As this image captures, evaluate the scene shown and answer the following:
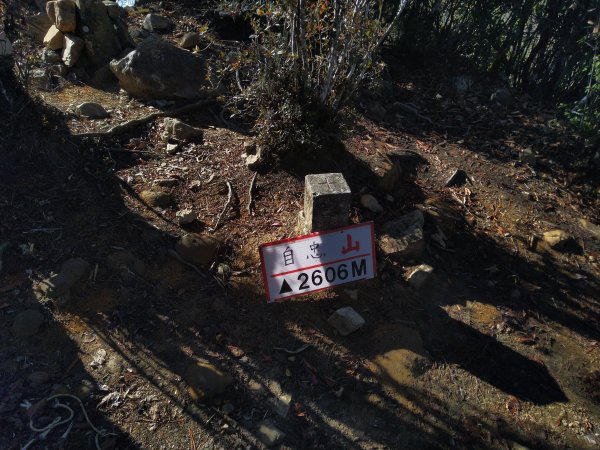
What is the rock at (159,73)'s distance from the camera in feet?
17.6

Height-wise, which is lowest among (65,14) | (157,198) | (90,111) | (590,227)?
(590,227)

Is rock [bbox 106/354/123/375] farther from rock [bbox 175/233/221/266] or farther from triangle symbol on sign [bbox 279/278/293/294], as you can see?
triangle symbol on sign [bbox 279/278/293/294]

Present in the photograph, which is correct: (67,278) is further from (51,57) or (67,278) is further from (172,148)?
(51,57)

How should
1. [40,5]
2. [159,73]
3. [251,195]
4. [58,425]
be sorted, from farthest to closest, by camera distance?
[40,5]
[159,73]
[251,195]
[58,425]

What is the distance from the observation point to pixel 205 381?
3039 millimetres

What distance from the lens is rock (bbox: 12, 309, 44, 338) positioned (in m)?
3.22

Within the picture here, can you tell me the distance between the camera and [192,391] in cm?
304

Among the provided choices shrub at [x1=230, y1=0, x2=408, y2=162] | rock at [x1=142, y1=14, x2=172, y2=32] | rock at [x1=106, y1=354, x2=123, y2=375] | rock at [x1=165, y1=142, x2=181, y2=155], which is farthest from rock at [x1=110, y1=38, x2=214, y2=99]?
rock at [x1=106, y1=354, x2=123, y2=375]

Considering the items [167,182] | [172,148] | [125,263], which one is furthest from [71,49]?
[125,263]

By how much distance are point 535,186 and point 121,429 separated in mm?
4687

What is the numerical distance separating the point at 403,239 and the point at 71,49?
474cm

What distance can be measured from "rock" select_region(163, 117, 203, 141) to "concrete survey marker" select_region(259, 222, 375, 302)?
2.17 meters

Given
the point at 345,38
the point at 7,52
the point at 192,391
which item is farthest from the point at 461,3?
the point at 192,391

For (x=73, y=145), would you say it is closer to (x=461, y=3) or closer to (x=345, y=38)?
(x=345, y=38)
